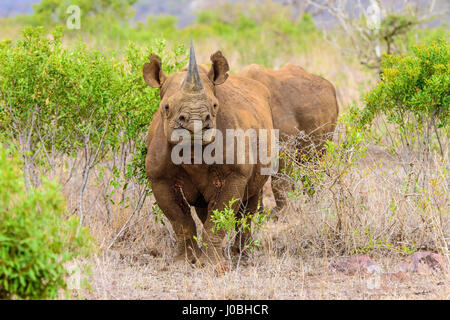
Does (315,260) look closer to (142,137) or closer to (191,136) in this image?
(191,136)

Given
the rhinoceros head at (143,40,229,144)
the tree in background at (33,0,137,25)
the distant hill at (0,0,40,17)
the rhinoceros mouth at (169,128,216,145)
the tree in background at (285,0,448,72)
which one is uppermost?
the distant hill at (0,0,40,17)

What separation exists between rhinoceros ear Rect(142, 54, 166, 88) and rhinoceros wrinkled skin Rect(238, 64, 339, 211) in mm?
2092

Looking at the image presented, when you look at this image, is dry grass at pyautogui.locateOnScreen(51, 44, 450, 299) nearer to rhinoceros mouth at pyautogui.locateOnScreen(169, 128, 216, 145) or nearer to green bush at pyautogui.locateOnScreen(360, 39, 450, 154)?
green bush at pyautogui.locateOnScreen(360, 39, 450, 154)

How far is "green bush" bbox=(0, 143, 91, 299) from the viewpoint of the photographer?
448 centimetres

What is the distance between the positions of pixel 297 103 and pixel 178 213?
262 centimetres

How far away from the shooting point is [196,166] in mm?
6723

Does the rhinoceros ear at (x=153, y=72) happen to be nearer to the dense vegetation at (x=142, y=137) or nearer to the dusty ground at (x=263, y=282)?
the dense vegetation at (x=142, y=137)

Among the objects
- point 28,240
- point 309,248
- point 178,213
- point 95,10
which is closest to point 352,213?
point 309,248

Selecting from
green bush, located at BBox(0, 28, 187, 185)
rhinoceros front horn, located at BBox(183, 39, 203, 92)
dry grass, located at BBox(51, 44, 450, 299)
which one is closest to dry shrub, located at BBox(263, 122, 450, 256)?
dry grass, located at BBox(51, 44, 450, 299)

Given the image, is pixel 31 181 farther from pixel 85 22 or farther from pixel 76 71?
pixel 85 22

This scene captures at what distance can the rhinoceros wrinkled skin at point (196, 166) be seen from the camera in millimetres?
6348

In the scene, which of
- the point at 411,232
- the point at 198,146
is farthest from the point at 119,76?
the point at 411,232

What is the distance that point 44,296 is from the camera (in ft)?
15.5
